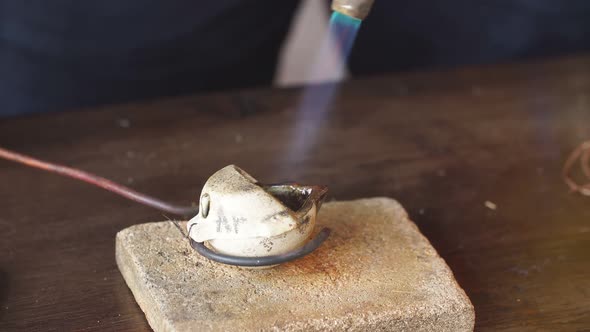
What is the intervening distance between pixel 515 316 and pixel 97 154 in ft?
1.84

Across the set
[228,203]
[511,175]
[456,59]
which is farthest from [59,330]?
[456,59]

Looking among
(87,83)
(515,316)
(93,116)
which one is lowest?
(87,83)

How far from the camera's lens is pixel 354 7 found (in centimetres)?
81

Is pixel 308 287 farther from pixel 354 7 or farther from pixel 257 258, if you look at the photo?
pixel 354 7

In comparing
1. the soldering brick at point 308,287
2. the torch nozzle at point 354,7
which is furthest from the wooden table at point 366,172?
the torch nozzle at point 354,7

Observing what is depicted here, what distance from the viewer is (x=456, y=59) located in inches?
69.8

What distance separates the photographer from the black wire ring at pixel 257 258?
0.77m

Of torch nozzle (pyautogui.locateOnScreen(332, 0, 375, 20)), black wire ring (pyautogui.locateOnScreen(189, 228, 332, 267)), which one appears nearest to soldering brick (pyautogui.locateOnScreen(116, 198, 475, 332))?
black wire ring (pyautogui.locateOnScreen(189, 228, 332, 267))

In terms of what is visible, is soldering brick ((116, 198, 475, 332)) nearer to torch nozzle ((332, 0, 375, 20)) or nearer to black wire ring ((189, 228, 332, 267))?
black wire ring ((189, 228, 332, 267))

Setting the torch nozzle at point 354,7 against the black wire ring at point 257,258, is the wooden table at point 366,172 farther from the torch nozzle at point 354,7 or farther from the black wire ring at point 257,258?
the torch nozzle at point 354,7

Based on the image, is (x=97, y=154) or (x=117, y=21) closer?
(x=97, y=154)

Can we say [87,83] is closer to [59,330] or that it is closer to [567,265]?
[59,330]

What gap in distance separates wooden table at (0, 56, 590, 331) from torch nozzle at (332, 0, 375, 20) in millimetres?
279

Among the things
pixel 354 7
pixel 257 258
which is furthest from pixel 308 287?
pixel 354 7
